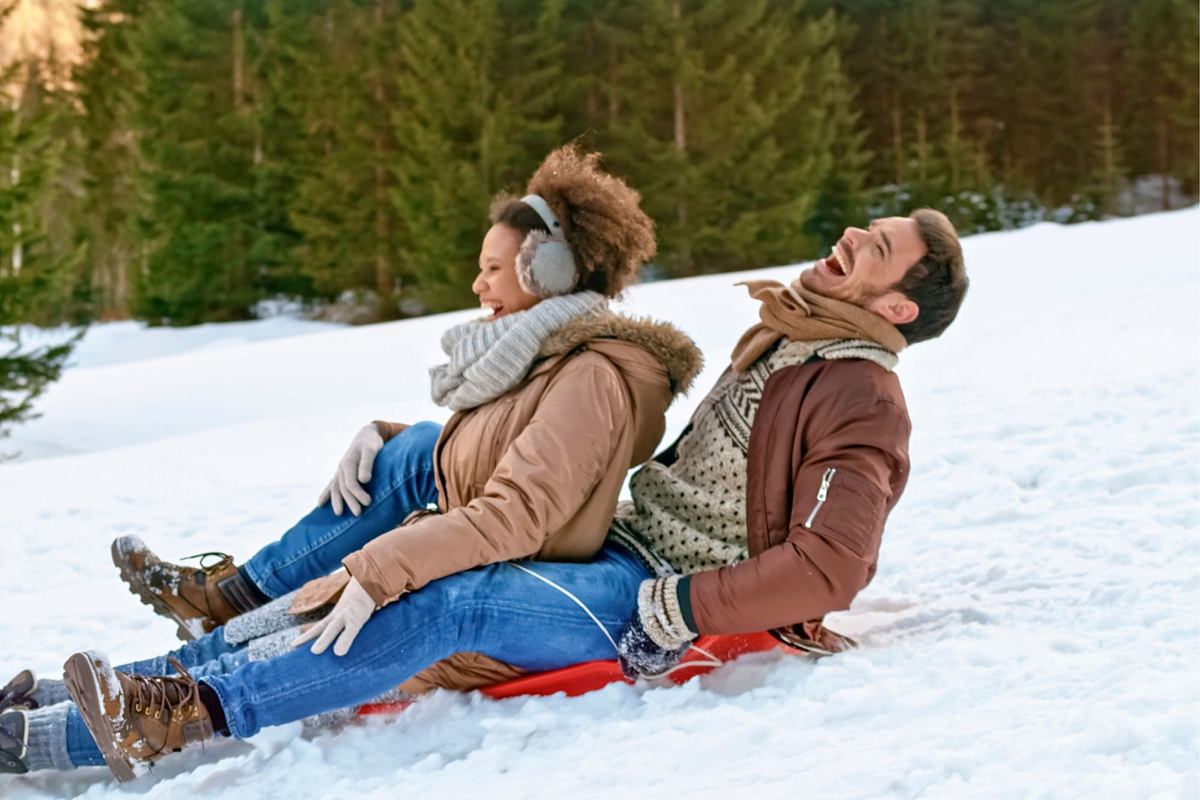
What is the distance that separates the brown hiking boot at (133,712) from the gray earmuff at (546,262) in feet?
3.58

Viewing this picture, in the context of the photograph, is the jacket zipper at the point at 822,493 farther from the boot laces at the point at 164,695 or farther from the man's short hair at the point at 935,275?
the boot laces at the point at 164,695

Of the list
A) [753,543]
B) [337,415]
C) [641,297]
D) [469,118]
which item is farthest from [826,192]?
[753,543]

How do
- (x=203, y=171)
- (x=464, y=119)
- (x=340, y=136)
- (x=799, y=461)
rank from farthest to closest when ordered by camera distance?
(x=203, y=171) < (x=340, y=136) < (x=464, y=119) < (x=799, y=461)

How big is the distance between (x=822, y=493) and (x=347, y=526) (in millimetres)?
1176

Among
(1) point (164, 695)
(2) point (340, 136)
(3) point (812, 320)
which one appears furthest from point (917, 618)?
(2) point (340, 136)

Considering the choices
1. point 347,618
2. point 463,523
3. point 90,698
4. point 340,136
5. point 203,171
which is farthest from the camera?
point 203,171

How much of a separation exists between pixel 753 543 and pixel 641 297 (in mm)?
Result: 8682

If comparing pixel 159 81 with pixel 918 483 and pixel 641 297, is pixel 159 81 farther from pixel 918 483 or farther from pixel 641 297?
pixel 918 483

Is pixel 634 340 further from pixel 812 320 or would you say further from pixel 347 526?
pixel 347 526

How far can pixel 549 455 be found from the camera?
7.43 ft

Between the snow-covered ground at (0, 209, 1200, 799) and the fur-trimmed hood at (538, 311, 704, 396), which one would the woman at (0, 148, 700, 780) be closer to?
the fur-trimmed hood at (538, 311, 704, 396)

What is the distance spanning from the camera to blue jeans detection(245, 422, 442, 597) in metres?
2.74

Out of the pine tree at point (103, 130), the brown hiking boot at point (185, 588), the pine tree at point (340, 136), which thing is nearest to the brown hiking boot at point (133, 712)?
the brown hiking boot at point (185, 588)

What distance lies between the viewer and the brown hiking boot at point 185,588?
8.93 feet
